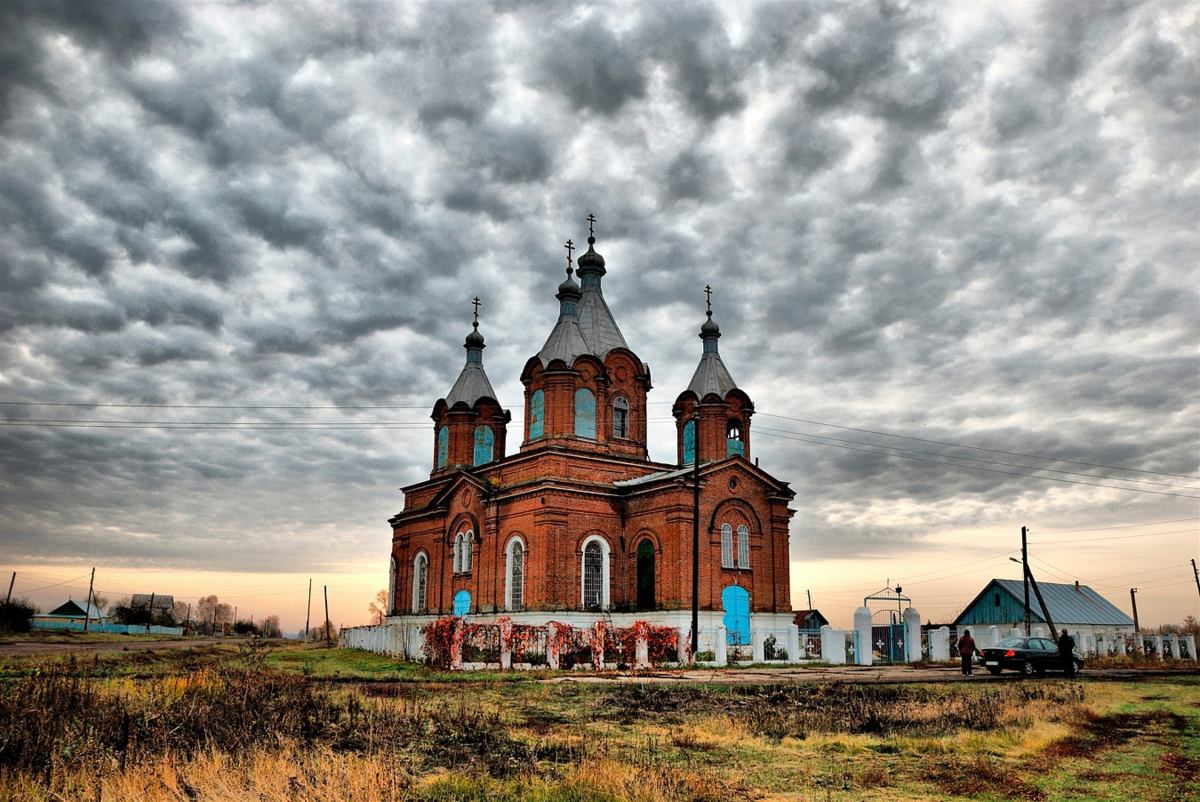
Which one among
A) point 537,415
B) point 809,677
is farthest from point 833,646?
point 537,415

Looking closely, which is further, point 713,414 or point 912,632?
point 713,414

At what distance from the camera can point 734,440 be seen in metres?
37.9

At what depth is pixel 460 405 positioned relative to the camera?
141ft

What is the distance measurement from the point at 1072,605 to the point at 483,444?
3815 centimetres

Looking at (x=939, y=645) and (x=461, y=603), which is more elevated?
(x=461, y=603)

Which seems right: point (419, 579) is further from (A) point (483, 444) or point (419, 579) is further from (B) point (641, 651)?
(B) point (641, 651)

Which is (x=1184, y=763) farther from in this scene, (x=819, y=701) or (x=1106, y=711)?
(x=819, y=701)

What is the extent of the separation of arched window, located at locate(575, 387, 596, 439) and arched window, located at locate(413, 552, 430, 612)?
12173mm

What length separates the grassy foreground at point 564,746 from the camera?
7918 millimetres

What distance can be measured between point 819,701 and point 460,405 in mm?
29614

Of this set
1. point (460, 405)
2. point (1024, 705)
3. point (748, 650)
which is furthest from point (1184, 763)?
point (460, 405)

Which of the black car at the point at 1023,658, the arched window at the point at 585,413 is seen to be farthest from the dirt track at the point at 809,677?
the arched window at the point at 585,413

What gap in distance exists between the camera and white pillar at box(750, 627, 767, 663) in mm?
30062

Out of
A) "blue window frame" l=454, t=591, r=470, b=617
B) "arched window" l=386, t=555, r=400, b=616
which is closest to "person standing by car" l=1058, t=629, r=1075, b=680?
"blue window frame" l=454, t=591, r=470, b=617
